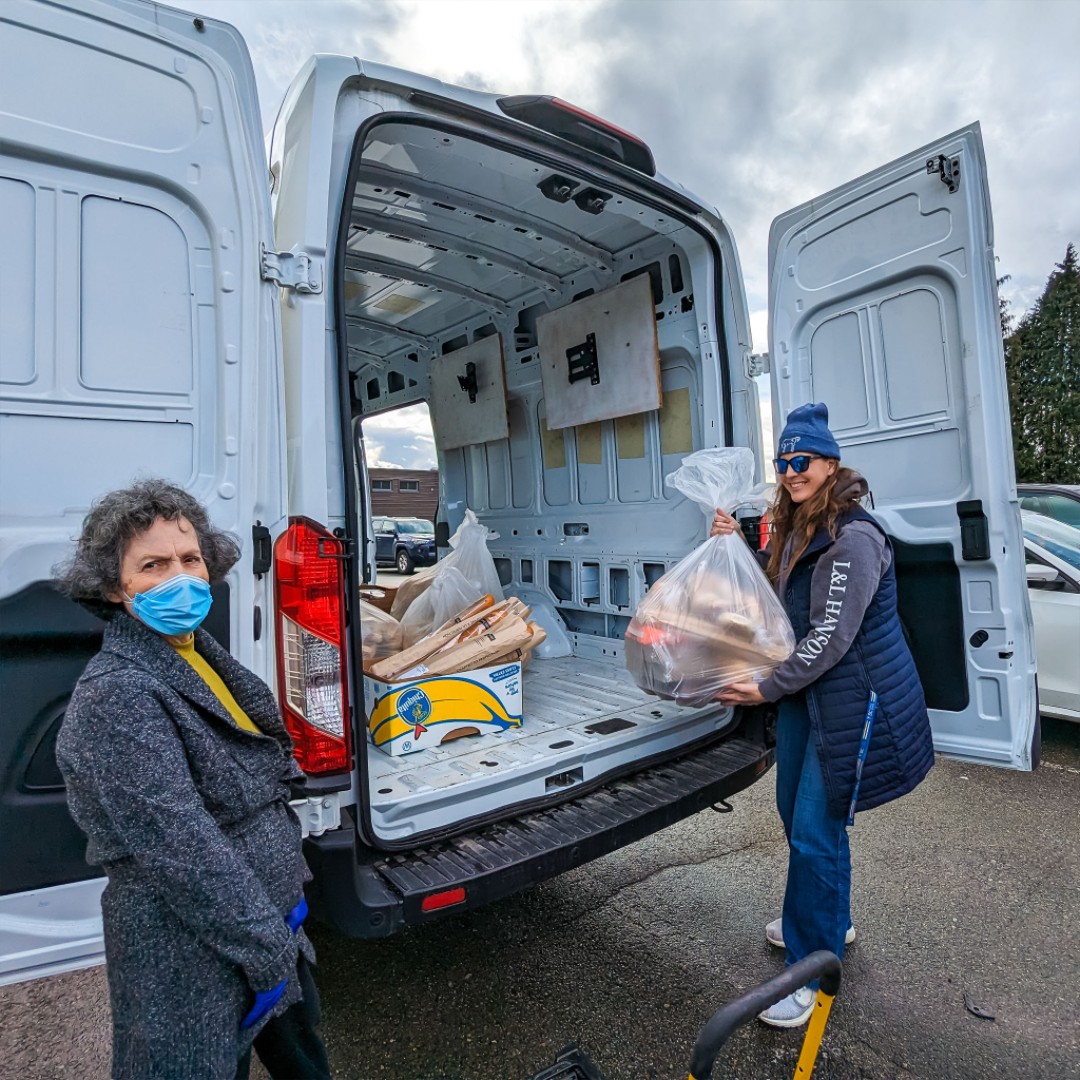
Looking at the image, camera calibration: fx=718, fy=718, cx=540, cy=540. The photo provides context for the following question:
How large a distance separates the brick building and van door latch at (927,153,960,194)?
3.53 meters

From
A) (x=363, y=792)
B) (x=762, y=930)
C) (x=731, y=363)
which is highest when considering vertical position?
(x=731, y=363)

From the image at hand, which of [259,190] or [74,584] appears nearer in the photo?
[74,584]

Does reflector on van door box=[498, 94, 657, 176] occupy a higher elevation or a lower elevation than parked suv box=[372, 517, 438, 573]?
higher

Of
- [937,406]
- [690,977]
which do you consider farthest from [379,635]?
[937,406]

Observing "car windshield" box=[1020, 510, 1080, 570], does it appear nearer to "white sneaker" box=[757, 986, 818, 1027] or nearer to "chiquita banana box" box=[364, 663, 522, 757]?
"white sneaker" box=[757, 986, 818, 1027]

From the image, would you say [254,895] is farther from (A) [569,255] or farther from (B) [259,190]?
(A) [569,255]

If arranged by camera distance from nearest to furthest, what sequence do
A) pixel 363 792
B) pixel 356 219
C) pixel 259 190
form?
1. pixel 259 190
2. pixel 363 792
3. pixel 356 219

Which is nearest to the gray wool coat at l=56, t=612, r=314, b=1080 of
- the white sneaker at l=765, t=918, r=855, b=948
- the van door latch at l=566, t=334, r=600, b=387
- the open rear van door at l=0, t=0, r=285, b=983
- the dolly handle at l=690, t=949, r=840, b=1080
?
the open rear van door at l=0, t=0, r=285, b=983

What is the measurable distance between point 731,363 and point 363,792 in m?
2.15

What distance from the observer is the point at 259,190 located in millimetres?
1700

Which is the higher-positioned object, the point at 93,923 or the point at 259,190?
the point at 259,190

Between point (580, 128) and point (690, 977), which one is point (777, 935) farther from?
point (580, 128)

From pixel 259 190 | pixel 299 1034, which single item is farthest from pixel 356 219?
pixel 299 1034

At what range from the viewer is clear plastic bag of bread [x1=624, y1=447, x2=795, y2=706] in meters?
2.26
